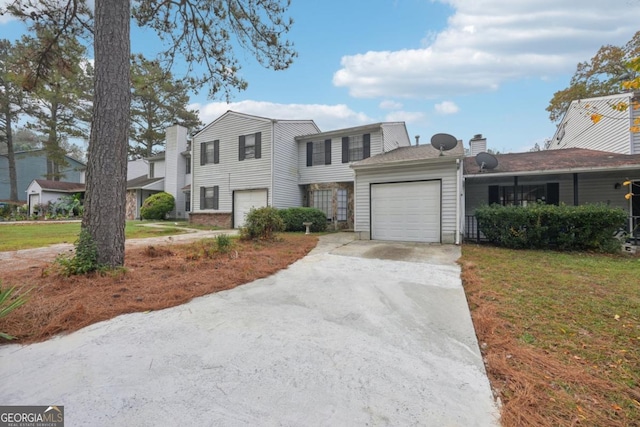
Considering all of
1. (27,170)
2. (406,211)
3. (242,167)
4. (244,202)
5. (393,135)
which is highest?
(27,170)

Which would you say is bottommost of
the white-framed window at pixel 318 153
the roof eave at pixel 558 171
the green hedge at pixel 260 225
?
the green hedge at pixel 260 225

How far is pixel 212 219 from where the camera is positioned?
15.9 metres

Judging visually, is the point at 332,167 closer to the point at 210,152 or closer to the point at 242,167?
the point at 242,167

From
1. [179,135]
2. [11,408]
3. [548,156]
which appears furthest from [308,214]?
[179,135]

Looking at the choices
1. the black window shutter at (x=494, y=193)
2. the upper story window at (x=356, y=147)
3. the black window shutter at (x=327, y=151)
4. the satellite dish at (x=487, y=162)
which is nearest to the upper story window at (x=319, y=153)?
the black window shutter at (x=327, y=151)

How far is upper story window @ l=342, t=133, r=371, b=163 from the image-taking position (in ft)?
44.9

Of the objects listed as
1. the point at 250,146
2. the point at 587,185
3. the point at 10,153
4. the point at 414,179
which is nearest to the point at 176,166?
the point at 250,146

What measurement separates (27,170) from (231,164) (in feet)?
100

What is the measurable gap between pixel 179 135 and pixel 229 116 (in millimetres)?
6894

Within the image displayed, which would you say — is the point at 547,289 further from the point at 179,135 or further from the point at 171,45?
the point at 179,135

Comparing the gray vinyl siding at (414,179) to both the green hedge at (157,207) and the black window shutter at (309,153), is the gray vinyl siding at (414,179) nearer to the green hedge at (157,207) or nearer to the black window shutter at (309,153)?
Answer: the black window shutter at (309,153)

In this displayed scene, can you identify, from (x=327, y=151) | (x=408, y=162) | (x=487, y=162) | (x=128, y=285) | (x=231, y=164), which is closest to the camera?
(x=128, y=285)

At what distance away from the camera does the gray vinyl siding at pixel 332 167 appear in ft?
44.4

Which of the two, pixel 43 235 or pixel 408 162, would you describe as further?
pixel 43 235
